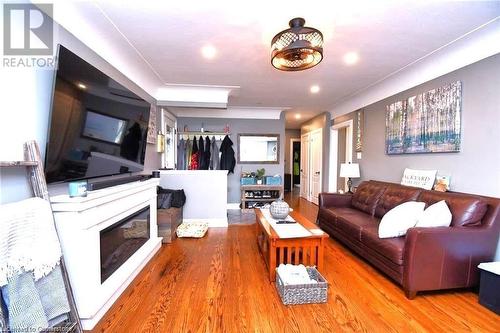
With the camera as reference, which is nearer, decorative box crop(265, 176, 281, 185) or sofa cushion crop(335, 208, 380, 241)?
sofa cushion crop(335, 208, 380, 241)

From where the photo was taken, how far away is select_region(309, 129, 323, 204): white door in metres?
5.98

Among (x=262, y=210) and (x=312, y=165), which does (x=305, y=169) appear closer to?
(x=312, y=165)

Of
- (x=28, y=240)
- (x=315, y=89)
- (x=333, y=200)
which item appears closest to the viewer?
(x=28, y=240)

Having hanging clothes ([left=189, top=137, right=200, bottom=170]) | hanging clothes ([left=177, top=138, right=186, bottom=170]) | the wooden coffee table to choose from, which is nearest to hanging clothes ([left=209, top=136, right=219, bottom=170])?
hanging clothes ([left=189, top=137, right=200, bottom=170])

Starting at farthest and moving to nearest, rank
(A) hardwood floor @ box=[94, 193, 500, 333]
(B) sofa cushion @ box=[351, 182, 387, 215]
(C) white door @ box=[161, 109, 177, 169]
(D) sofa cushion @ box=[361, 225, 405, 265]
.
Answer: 1. (C) white door @ box=[161, 109, 177, 169]
2. (B) sofa cushion @ box=[351, 182, 387, 215]
3. (D) sofa cushion @ box=[361, 225, 405, 265]
4. (A) hardwood floor @ box=[94, 193, 500, 333]

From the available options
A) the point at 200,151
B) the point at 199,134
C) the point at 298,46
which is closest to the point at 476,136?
the point at 298,46

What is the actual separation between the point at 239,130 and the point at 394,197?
356 cm

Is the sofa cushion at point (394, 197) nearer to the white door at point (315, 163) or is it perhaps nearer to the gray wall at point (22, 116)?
the white door at point (315, 163)

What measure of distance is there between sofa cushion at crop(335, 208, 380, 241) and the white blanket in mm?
2680

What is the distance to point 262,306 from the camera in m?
1.84

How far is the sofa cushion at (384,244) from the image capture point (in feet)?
6.57

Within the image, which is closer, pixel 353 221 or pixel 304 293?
pixel 304 293

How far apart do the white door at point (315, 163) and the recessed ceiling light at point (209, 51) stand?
13.2 ft

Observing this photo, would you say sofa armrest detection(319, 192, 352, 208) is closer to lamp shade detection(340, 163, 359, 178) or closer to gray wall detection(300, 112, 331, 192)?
lamp shade detection(340, 163, 359, 178)
